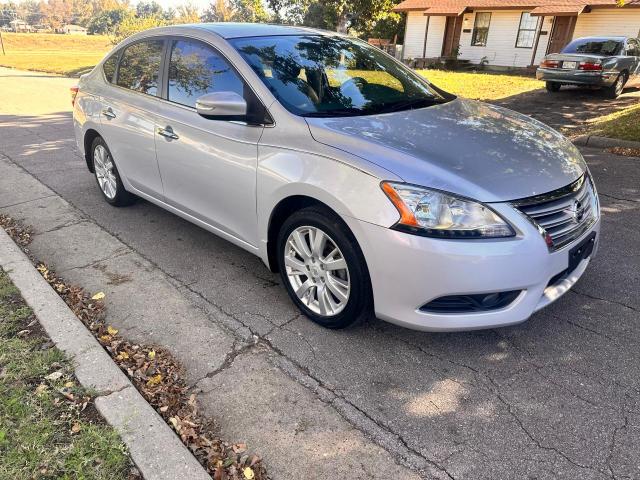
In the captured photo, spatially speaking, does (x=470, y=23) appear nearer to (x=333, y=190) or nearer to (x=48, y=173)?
(x=48, y=173)

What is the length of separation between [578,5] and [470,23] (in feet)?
18.1

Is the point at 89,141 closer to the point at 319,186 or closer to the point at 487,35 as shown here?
the point at 319,186

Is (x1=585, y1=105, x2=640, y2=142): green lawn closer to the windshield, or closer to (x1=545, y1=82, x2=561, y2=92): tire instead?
(x1=545, y1=82, x2=561, y2=92): tire

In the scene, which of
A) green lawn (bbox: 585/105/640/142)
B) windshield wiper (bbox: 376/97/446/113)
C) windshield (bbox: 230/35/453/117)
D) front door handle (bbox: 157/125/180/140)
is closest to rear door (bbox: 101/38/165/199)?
front door handle (bbox: 157/125/180/140)

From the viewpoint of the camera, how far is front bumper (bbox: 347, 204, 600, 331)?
2.41 meters

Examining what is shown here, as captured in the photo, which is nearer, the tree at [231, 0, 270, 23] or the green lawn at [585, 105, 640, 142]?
the green lawn at [585, 105, 640, 142]

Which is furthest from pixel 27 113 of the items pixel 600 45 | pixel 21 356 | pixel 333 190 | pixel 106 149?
pixel 600 45

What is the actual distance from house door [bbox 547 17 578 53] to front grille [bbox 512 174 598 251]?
22030 mm

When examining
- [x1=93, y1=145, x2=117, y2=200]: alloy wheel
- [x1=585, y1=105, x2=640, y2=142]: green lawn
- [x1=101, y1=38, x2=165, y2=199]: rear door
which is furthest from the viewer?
[x1=585, y1=105, x2=640, y2=142]: green lawn

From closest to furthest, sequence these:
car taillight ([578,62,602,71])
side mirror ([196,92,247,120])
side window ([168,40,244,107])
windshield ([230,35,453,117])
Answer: side mirror ([196,92,247,120]) < windshield ([230,35,453,117]) < side window ([168,40,244,107]) < car taillight ([578,62,602,71])

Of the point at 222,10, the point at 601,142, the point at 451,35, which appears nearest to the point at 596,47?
the point at 601,142

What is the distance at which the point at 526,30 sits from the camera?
73.6 feet

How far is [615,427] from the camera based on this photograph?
231cm

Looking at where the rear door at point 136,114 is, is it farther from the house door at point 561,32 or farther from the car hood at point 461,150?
the house door at point 561,32
